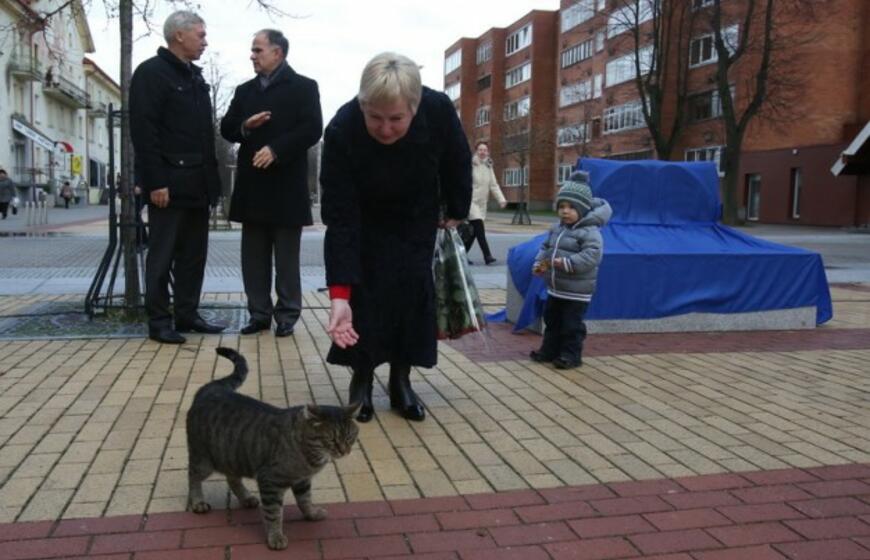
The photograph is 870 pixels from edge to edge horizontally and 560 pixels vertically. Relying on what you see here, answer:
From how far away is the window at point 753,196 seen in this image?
136ft

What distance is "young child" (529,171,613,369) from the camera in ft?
18.6

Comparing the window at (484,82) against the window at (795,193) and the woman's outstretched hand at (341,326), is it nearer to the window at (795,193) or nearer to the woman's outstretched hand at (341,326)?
the window at (795,193)

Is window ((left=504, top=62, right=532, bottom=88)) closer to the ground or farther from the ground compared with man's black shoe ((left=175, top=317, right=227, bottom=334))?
farther from the ground

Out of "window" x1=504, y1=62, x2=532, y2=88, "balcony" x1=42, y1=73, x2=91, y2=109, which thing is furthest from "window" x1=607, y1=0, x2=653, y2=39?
"balcony" x1=42, y1=73, x2=91, y2=109

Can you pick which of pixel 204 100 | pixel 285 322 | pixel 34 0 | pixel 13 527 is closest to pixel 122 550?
Answer: pixel 13 527

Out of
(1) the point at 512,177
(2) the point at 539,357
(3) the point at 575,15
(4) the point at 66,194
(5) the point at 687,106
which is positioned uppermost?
(3) the point at 575,15

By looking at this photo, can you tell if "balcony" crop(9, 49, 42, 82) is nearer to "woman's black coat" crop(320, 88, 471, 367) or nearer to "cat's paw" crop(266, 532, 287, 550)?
"woman's black coat" crop(320, 88, 471, 367)

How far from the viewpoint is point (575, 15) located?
209 ft

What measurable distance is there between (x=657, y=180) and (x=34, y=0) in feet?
24.3

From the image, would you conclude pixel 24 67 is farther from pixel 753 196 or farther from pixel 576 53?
pixel 753 196

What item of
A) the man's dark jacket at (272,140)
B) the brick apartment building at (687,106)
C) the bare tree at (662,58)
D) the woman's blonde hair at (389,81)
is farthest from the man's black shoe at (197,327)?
the brick apartment building at (687,106)

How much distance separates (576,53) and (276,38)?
60.9 m

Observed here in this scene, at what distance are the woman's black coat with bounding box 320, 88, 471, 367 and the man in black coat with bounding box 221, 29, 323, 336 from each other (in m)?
2.44

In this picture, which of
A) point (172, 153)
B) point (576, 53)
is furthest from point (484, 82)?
point (172, 153)
